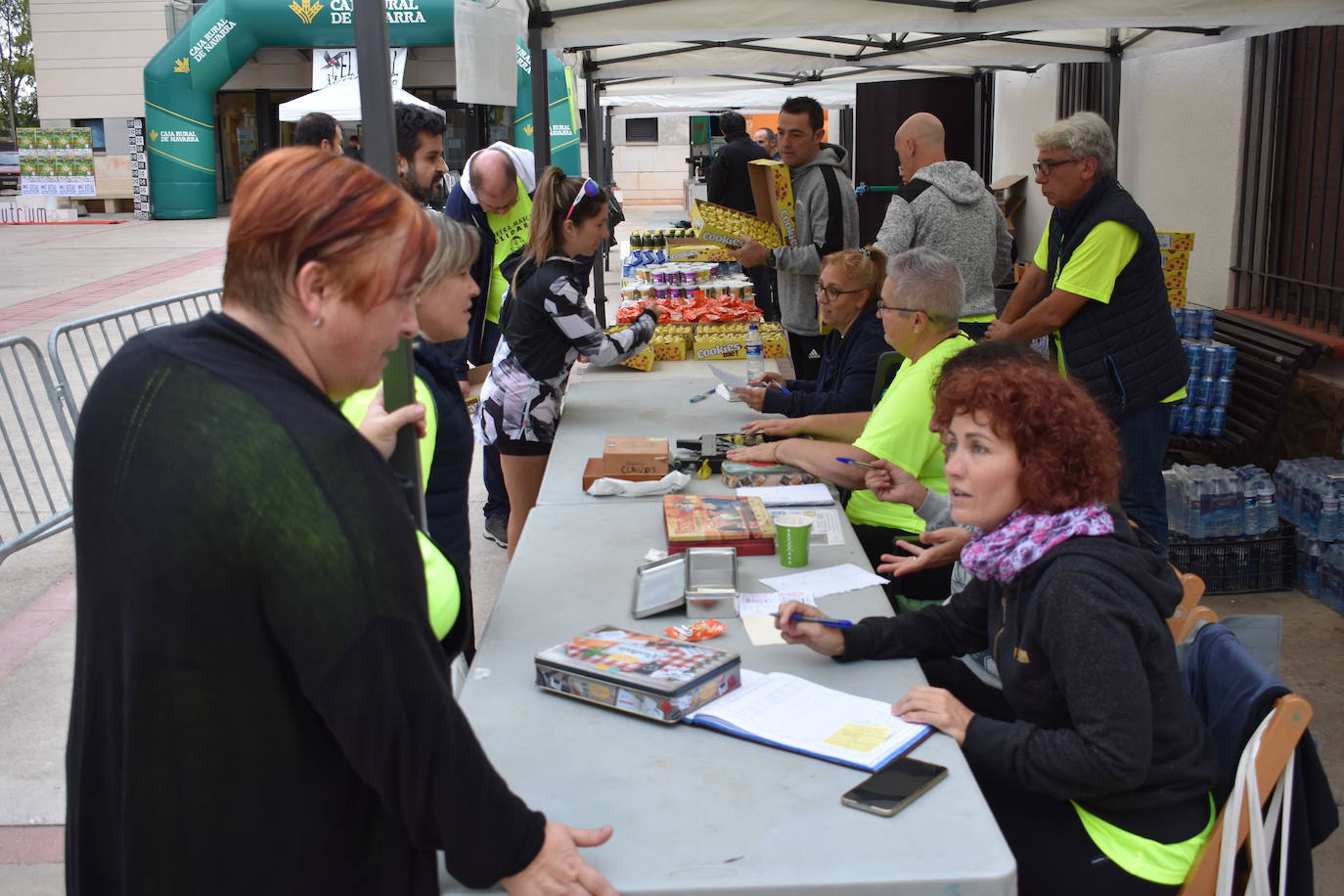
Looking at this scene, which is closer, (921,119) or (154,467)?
(154,467)

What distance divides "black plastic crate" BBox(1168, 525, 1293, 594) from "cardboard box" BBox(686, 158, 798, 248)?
8.17ft

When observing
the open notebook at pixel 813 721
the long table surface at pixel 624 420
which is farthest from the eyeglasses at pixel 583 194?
the open notebook at pixel 813 721

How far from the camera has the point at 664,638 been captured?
212cm

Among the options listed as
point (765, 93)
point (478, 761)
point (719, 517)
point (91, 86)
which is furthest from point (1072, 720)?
point (91, 86)

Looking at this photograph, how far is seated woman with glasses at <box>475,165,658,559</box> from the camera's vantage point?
4.14m

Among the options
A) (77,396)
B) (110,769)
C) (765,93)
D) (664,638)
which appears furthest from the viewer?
(765,93)

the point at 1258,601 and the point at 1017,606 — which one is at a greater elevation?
the point at 1017,606

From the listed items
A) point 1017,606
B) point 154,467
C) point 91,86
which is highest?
point 91,86

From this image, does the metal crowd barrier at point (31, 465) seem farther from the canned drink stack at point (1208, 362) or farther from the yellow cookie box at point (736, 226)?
the canned drink stack at point (1208, 362)

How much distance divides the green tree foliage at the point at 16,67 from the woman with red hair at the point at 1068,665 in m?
39.2

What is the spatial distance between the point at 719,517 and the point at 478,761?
1603mm

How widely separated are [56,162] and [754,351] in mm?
24013

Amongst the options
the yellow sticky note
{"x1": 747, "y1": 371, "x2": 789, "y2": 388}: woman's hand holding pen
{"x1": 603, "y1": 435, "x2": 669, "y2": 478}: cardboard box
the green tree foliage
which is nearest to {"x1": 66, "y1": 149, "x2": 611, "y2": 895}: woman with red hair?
the yellow sticky note

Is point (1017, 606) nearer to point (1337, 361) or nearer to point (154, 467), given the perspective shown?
point (154, 467)
